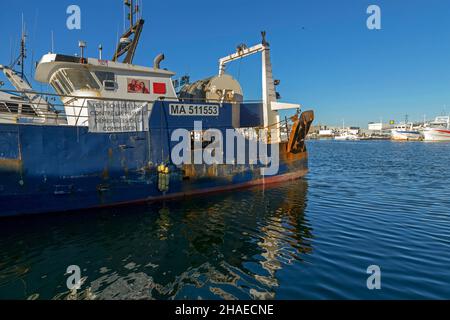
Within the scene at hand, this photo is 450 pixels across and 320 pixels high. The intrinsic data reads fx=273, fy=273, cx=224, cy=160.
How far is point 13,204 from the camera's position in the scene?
9.02 m

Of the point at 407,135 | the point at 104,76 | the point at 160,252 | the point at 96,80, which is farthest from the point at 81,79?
the point at 407,135

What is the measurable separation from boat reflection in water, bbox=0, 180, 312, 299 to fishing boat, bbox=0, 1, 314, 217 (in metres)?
1.01

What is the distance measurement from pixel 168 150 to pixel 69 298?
290 inches

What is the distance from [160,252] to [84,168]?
5103 mm

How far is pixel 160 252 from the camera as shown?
22.4 feet

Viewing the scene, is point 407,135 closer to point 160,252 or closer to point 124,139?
point 124,139

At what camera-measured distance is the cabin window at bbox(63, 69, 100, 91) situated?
10.8m

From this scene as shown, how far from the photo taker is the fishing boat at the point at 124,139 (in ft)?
30.1

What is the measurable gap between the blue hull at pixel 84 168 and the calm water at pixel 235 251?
724mm

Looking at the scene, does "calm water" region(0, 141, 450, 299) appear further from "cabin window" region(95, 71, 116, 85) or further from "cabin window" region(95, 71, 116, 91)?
"cabin window" region(95, 71, 116, 85)

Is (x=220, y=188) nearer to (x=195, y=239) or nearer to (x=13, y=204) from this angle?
(x=195, y=239)

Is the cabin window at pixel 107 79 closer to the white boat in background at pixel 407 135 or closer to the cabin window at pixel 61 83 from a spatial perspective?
the cabin window at pixel 61 83

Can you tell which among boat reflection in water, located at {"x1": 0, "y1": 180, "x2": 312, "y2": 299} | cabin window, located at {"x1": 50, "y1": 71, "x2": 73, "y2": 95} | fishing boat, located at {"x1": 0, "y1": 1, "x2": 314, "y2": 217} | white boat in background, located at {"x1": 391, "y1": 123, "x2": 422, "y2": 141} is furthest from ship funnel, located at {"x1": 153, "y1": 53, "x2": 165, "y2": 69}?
white boat in background, located at {"x1": 391, "y1": 123, "x2": 422, "y2": 141}

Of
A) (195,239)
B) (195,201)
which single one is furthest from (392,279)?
(195,201)
